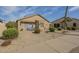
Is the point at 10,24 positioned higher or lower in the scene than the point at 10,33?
higher

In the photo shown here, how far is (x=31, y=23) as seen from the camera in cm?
304

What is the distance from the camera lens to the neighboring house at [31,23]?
3006 mm

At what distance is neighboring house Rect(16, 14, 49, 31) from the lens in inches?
118

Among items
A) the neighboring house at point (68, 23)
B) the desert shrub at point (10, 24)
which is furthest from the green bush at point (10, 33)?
the neighboring house at point (68, 23)

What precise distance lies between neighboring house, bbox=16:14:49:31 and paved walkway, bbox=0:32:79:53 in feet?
0.32

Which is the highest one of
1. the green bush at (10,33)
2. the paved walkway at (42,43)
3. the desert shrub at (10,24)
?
the desert shrub at (10,24)

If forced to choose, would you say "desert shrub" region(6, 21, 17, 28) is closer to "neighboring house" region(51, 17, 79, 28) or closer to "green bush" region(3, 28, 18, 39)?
"green bush" region(3, 28, 18, 39)

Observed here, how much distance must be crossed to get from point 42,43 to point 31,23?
1.21ft

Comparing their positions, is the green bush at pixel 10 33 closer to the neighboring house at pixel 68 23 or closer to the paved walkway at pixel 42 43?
the paved walkway at pixel 42 43

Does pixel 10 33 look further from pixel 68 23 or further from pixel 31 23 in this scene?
pixel 68 23

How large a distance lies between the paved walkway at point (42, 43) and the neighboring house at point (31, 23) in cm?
10

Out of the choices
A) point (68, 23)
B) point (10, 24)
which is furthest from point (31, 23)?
point (68, 23)

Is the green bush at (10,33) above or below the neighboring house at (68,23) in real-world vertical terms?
below
